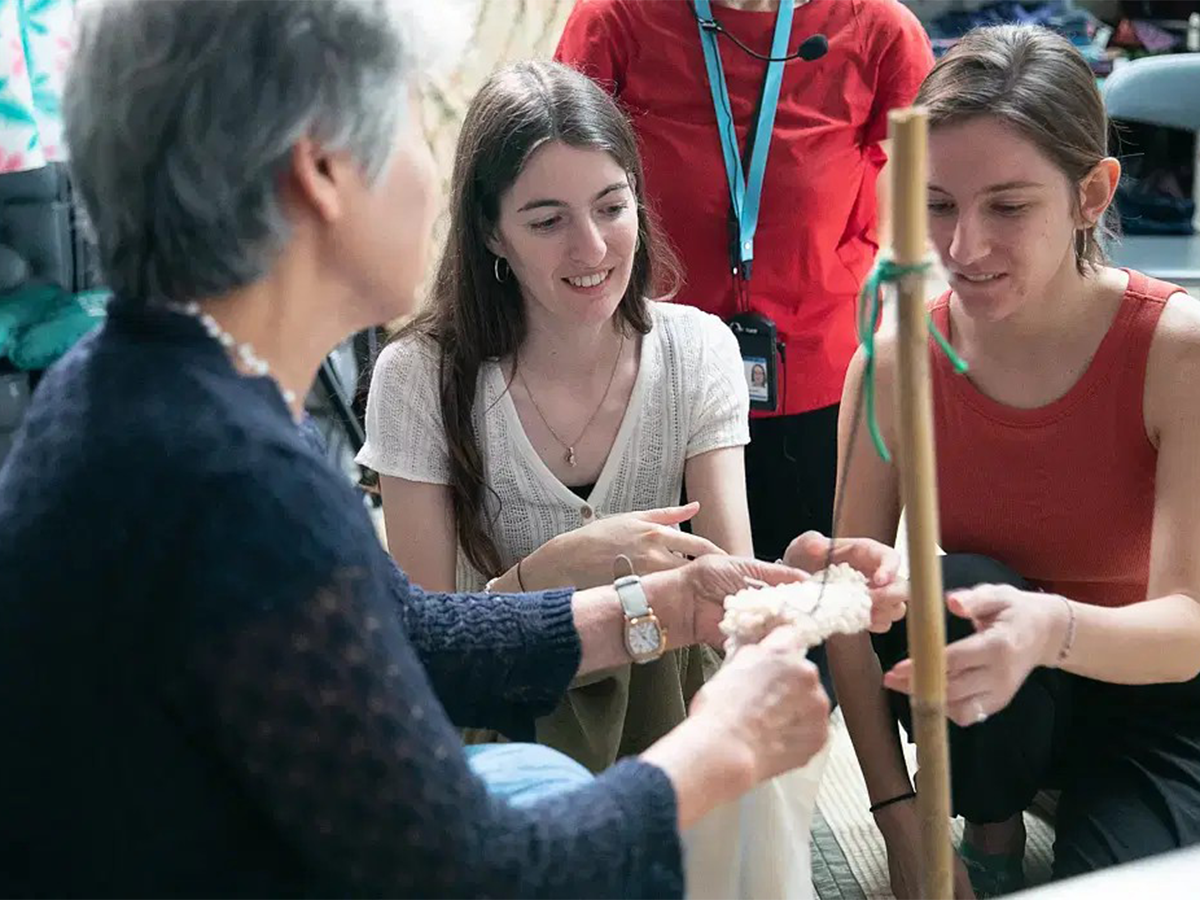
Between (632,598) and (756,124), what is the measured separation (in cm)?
92

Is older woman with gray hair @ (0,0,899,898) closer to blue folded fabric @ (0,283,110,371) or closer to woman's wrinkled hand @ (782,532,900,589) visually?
woman's wrinkled hand @ (782,532,900,589)

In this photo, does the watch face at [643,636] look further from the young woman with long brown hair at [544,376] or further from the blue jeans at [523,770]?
the young woman with long brown hair at [544,376]

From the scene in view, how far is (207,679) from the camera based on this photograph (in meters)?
0.87

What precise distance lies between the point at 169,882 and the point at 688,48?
1480 millimetres

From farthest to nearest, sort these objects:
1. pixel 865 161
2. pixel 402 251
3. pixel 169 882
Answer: pixel 865 161 < pixel 402 251 < pixel 169 882

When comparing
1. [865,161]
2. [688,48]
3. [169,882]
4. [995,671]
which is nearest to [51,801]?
[169,882]

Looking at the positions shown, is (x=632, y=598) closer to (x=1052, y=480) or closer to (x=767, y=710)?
(x=767, y=710)

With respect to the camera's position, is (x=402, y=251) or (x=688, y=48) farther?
(x=688, y=48)

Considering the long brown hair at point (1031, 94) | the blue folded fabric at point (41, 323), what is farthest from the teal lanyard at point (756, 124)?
the blue folded fabric at point (41, 323)

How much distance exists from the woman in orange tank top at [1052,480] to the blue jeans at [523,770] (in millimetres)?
364

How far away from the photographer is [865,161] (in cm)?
219

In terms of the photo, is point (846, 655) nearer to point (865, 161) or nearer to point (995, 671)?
point (995, 671)

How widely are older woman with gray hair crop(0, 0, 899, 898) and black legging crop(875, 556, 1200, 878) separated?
26.1 inches

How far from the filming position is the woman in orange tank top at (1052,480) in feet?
4.84
